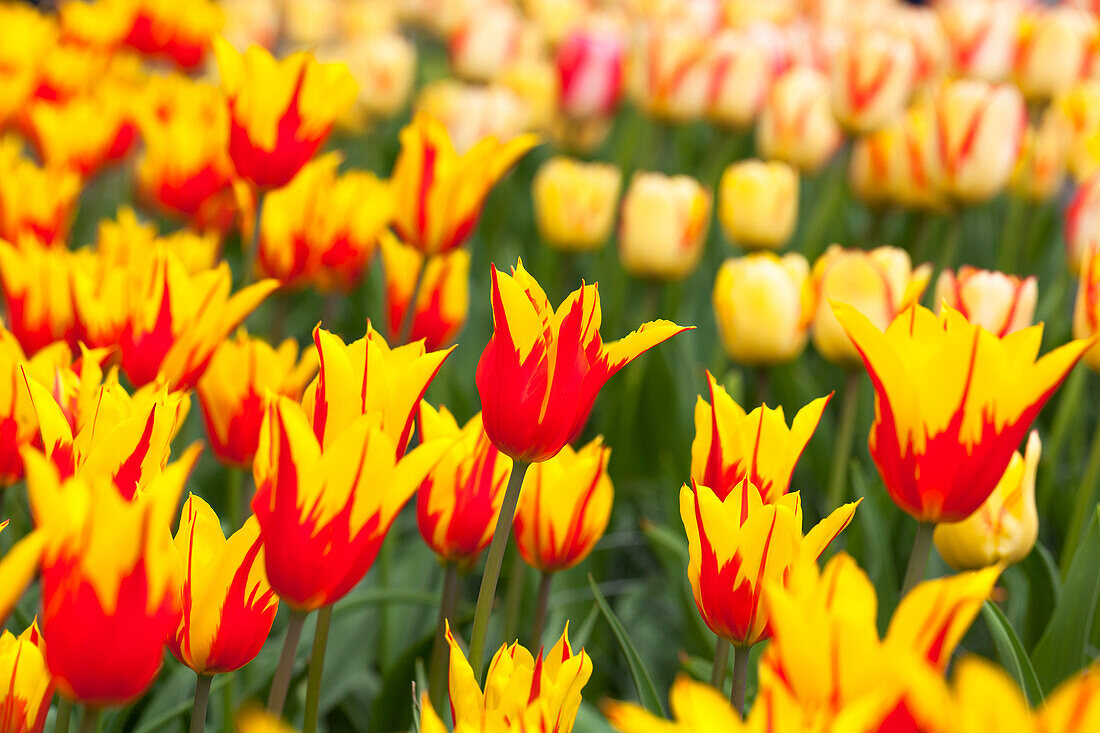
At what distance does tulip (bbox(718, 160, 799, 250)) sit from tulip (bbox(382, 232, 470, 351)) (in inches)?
23.7

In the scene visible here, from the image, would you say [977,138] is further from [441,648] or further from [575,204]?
[441,648]

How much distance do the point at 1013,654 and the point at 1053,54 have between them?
1.62 metres

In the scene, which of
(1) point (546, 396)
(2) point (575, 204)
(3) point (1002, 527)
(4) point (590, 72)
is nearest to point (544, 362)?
(1) point (546, 396)

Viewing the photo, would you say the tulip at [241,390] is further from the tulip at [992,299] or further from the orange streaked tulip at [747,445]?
the tulip at [992,299]

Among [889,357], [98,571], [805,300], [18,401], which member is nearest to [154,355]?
[18,401]

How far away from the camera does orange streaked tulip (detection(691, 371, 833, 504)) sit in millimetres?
689

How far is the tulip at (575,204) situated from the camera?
5.70 ft

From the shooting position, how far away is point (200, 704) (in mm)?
589

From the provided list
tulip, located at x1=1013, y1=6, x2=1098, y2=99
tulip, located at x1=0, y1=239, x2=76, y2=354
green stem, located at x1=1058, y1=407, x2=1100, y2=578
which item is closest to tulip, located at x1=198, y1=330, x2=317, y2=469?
tulip, located at x1=0, y1=239, x2=76, y2=354

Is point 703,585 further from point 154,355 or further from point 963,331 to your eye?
point 154,355

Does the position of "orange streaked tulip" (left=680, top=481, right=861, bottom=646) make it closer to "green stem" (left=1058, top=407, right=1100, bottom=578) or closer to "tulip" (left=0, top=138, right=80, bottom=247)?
"green stem" (left=1058, top=407, right=1100, bottom=578)

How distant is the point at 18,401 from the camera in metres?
0.75

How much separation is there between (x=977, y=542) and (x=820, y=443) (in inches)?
26.7

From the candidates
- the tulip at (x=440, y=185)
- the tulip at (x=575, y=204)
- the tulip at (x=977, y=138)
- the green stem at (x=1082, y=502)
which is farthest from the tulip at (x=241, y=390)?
the tulip at (x=977, y=138)
